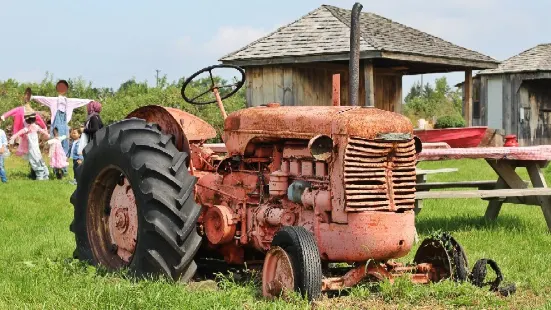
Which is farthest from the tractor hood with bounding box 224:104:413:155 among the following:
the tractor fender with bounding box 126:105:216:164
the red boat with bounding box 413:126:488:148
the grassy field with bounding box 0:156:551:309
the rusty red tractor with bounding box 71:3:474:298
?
the red boat with bounding box 413:126:488:148

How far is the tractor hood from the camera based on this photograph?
529cm

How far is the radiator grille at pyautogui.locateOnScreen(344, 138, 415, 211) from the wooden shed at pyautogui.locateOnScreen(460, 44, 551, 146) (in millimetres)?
26433

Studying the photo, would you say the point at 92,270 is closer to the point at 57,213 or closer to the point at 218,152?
the point at 218,152

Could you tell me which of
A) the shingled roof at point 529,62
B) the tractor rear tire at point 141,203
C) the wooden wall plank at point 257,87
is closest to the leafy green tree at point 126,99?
the wooden wall plank at point 257,87

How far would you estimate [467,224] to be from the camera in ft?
34.8

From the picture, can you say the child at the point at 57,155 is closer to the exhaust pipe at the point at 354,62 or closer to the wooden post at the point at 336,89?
the exhaust pipe at the point at 354,62

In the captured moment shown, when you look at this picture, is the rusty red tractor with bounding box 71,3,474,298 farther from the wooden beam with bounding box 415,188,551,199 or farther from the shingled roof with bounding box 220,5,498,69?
the shingled roof with bounding box 220,5,498,69

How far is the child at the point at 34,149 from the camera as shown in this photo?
53.9ft

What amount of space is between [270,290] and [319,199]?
2.19 ft

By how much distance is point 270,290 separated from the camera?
5.27m

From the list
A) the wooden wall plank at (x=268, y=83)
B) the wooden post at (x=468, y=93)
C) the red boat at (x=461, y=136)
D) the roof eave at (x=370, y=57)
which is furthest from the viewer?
the wooden post at (x=468, y=93)

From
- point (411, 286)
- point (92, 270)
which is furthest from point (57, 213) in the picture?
point (411, 286)

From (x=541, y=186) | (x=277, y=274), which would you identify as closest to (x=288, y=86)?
(x=541, y=186)

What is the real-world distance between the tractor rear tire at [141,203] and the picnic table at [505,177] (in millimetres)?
3639
